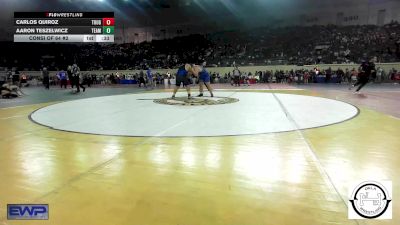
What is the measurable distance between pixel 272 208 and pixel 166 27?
30.8 metres

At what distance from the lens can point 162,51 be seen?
3127 cm

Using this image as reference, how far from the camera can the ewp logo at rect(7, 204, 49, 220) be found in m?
2.44

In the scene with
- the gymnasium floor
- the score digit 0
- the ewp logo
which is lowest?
the ewp logo

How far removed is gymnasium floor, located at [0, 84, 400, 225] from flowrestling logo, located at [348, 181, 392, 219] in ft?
0.22

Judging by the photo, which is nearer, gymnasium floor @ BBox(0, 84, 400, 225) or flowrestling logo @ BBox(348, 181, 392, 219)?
flowrestling logo @ BBox(348, 181, 392, 219)

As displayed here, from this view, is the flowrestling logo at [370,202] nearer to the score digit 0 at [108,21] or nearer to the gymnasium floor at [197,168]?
the gymnasium floor at [197,168]

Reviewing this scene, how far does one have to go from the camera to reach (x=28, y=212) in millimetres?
2521

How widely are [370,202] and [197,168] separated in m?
1.73
